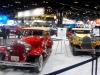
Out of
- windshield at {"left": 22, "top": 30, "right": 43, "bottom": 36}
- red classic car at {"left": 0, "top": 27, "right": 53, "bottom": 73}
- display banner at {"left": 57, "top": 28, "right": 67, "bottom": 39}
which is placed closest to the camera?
red classic car at {"left": 0, "top": 27, "right": 53, "bottom": 73}

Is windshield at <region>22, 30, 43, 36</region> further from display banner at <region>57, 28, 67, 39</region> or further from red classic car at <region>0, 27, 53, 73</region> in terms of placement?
display banner at <region>57, 28, 67, 39</region>

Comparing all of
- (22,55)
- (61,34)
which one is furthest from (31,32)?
(61,34)

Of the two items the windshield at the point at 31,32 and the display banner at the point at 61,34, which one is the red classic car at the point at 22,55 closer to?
the windshield at the point at 31,32

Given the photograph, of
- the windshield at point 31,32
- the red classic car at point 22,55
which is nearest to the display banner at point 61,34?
the windshield at point 31,32

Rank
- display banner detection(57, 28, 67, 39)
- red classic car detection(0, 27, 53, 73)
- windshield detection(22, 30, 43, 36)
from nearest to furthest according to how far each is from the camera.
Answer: red classic car detection(0, 27, 53, 73)
windshield detection(22, 30, 43, 36)
display banner detection(57, 28, 67, 39)

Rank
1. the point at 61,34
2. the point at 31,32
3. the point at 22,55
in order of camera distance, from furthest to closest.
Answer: the point at 61,34, the point at 31,32, the point at 22,55

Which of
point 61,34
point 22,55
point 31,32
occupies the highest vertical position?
point 31,32

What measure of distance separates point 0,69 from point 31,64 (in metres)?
1.56

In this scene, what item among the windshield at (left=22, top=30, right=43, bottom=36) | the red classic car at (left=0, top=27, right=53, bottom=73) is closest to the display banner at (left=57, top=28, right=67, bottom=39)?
the windshield at (left=22, top=30, right=43, bottom=36)

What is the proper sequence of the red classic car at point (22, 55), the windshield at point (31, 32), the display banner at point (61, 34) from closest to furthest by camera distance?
the red classic car at point (22, 55), the windshield at point (31, 32), the display banner at point (61, 34)

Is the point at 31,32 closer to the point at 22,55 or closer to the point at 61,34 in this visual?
the point at 22,55

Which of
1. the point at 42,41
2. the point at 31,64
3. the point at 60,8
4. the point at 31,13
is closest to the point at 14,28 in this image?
the point at 31,13

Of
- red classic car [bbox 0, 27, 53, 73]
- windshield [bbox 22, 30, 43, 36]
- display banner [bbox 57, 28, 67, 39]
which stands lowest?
red classic car [bbox 0, 27, 53, 73]

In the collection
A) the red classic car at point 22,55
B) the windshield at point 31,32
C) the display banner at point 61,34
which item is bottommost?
the red classic car at point 22,55
